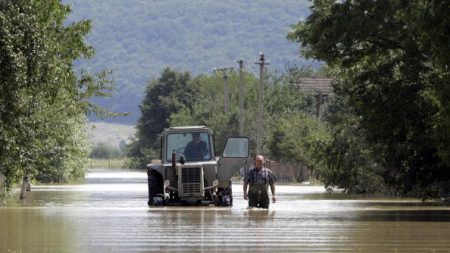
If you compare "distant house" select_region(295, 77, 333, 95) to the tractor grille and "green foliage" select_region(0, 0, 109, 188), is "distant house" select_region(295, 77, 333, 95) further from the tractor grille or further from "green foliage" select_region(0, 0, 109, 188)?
the tractor grille

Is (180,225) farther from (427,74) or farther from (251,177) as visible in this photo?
(427,74)

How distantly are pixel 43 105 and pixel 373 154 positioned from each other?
14588 mm

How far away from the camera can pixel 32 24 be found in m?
28.4

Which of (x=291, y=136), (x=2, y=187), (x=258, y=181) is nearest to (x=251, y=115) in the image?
(x=291, y=136)

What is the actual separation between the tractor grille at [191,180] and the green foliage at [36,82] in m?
4.04

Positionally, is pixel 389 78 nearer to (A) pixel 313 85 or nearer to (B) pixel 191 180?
(B) pixel 191 180

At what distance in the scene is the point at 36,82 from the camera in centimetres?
2942

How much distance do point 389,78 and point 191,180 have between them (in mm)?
7870

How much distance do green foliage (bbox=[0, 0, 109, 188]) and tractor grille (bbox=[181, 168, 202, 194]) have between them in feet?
13.2

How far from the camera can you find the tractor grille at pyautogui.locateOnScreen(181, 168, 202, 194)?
38.2 m

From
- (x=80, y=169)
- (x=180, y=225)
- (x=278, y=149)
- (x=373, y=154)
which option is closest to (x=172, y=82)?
(x=278, y=149)

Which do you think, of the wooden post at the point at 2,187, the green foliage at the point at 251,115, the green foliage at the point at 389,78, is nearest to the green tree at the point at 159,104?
the green foliage at the point at 251,115

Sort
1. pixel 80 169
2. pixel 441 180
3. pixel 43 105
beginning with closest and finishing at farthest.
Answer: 1. pixel 43 105
2. pixel 441 180
3. pixel 80 169

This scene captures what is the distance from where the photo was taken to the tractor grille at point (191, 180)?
125ft
